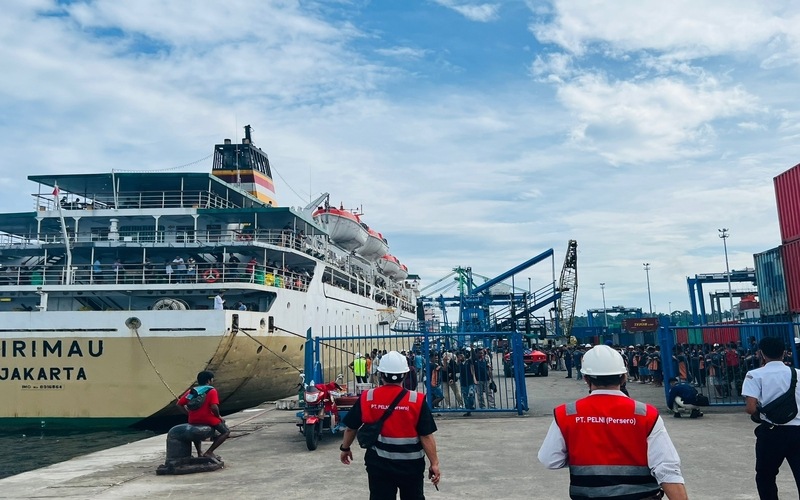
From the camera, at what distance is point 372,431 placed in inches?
170

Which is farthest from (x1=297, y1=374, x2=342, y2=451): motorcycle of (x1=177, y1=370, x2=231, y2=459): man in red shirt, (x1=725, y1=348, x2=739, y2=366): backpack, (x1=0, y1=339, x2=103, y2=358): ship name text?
(x1=725, y1=348, x2=739, y2=366): backpack

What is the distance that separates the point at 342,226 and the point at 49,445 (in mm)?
19472

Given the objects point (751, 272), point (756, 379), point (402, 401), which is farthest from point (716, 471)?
point (751, 272)

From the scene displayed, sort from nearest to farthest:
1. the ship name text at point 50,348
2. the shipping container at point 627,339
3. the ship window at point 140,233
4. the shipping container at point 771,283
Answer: the ship name text at point 50,348, the shipping container at point 771,283, the ship window at point 140,233, the shipping container at point 627,339

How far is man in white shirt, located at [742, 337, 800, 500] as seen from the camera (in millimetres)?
4629

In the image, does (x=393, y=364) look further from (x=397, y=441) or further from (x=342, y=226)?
(x=342, y=226)

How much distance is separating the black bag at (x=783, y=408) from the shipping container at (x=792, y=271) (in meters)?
15.0

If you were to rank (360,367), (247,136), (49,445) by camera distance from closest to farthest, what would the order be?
(360,367), (49,445), (247,136)

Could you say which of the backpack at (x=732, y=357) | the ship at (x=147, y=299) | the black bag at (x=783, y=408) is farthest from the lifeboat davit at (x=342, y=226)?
the black bag at (x=783, y=408)

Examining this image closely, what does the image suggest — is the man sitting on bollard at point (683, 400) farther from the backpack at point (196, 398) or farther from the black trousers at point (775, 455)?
the backpack at point (196, 398)

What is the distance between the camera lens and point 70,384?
16188 millimetres

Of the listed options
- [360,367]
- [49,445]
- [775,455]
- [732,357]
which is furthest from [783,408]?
[49,445]

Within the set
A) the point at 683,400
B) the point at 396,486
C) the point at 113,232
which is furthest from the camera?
the point at 113,232

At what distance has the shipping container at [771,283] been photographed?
730 inches
